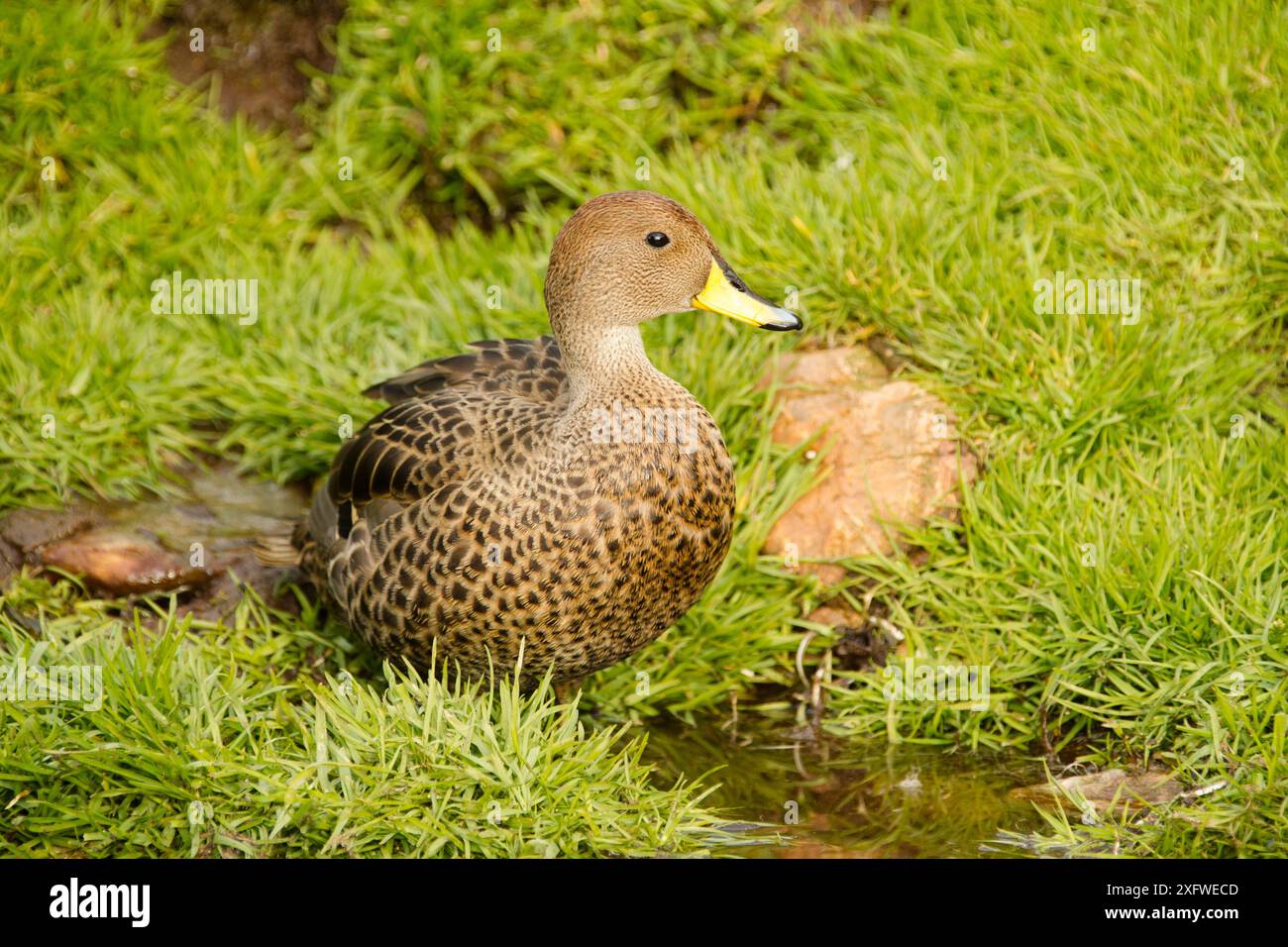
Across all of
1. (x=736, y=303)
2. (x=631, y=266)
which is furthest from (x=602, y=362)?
(x=736, y=303)

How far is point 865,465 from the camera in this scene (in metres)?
3.97

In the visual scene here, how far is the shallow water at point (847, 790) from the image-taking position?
3.08 m

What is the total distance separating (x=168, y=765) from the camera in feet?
9.82

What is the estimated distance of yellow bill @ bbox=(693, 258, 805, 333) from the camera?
10.7 ft

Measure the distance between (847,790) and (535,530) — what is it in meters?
0.99

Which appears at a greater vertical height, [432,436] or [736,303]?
[736,303]

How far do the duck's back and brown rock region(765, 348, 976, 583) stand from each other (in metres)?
0.71

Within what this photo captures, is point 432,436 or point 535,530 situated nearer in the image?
point 535,530

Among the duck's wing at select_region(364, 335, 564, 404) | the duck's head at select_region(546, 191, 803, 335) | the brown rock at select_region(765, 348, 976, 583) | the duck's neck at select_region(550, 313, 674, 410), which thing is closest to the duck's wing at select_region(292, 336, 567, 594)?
the duck's wing at select_region(364, 335, 564, 404)

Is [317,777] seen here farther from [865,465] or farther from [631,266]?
[865,465]

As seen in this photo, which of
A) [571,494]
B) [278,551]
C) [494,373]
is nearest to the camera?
[571,494]

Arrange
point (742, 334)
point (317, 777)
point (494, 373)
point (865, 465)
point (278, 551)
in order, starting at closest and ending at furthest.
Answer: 1. point (317, 777)
2. point (494, 373)
3. point (278, 551)
4. point (865, 465)
5. point (742, 334)

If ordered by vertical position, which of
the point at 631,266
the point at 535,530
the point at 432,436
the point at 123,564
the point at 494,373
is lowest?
the point at 123,564
